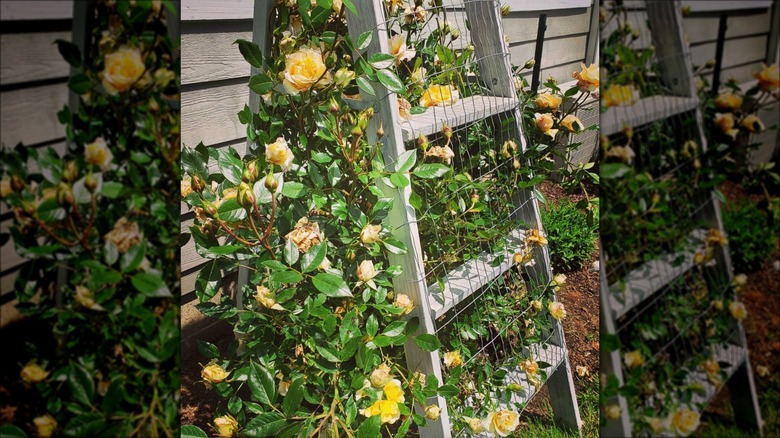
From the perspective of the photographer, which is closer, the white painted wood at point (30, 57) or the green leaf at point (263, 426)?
the white painted wood at point (30, 57)

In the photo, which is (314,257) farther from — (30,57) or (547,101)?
(547,101)

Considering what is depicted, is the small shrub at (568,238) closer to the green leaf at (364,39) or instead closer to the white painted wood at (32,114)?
the green leaf at (364,39)

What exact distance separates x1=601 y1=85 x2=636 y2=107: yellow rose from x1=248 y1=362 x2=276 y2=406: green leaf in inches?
39.6

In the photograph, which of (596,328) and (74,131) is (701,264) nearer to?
(74,131)

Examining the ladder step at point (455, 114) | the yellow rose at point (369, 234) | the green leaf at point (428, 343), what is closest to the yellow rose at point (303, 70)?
the ladder step at point (455, 114)

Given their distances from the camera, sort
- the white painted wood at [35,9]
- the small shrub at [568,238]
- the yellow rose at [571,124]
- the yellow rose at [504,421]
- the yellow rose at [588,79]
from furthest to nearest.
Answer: the small shrub at [568,238]
the yellow rose at [571,124]
the yellow rose at [588,79]
the yellow rose at [504,421]
the white painted wood at [35,9]

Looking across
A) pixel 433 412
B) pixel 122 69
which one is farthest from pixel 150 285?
pixel 433 412

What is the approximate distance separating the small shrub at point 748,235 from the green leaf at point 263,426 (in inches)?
38.9

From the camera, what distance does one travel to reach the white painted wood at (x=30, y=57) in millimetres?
344

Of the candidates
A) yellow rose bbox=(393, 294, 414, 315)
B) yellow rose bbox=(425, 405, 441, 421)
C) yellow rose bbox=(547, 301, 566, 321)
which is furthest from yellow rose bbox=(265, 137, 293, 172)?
yellow rose bbox=(547, 301, 566, 321)

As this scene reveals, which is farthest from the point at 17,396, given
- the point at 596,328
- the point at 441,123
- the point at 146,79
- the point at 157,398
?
the point at 596,328

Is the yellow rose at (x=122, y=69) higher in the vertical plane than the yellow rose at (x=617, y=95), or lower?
higher

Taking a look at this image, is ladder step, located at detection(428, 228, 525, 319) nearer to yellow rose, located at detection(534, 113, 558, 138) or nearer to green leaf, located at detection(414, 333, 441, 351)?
green leaf, located at detection(414, 333, 441, 351)

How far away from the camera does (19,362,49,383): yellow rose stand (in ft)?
1.25
